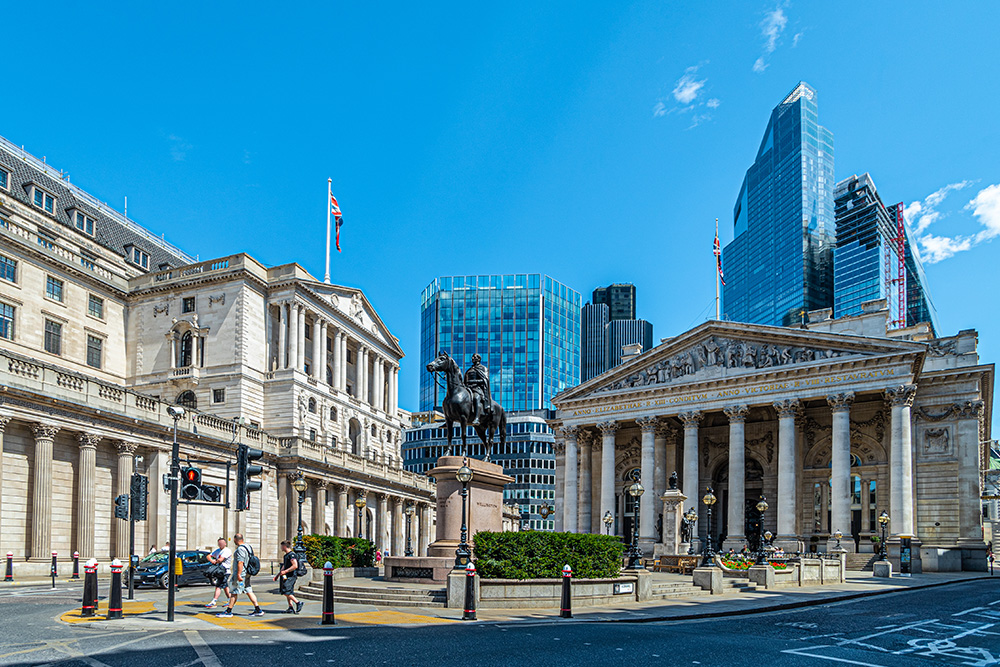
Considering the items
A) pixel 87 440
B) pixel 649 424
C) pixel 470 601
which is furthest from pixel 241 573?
pixel 649 424

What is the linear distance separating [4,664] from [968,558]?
59.7 metres

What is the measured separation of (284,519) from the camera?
55.4 metres

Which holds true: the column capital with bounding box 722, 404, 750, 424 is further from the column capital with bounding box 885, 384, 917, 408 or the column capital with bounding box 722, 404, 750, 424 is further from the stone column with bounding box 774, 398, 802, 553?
the column capital with bounding box 885, 384, 917, 408

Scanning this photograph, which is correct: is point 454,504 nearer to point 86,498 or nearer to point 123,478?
point 86,498

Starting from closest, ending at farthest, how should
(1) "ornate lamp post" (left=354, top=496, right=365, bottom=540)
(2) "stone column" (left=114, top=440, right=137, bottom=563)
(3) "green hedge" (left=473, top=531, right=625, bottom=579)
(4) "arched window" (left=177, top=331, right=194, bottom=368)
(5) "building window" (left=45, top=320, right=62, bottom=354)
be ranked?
(3) "green hedge" (left=473, top=531, right=625, bottom=579), (2) "stone column" (left=114, top=440, right=137, bottom=563), (1) "ornate lamp post" (left=354, top=496, right=365, bottom=540), (5) "building window" (left=45, top=320, right=62, bottom=354), (4) "arched window" (left=177, top=331, right=194, bottom=368)

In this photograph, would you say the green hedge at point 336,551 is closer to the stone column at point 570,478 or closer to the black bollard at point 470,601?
the black bollard at point 470,601

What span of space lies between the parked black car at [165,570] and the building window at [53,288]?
29.8 meters

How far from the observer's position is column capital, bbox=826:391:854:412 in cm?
5556

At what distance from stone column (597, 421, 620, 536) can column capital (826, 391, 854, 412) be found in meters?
17.7

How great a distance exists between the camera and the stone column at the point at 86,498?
39.6 meters

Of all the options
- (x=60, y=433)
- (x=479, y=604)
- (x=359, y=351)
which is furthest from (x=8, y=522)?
(x=359, y=351)

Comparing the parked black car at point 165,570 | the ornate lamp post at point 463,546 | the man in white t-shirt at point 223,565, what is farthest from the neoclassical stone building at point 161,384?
the ornate lamp post at point 463,546

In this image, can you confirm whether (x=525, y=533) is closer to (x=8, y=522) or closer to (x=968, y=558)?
(x=8, y=522)

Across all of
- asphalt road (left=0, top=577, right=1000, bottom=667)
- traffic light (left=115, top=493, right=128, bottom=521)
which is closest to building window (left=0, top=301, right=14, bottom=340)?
traffic light (left=115, top=493, right=128, bottom=521)
